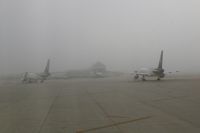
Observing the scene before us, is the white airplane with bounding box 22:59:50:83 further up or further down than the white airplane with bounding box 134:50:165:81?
further down

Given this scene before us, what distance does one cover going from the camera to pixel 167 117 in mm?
14359

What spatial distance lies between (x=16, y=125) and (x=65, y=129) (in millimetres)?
2803

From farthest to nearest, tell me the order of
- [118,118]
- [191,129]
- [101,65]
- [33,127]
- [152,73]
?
[101,65] → [152,73] → [118,118] → [33,127] → [191,129]

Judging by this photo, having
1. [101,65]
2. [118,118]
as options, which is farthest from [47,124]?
[101,65]

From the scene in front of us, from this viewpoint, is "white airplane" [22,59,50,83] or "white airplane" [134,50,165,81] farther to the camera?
"white airplane" [22,59,50,83]

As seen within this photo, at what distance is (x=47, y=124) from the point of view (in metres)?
13.2

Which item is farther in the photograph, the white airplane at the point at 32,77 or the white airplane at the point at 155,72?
the white airplane at the point at 32,77

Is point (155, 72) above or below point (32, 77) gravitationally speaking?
above

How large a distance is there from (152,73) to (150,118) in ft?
159

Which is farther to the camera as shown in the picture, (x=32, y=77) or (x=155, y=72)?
(x=32, y=77)

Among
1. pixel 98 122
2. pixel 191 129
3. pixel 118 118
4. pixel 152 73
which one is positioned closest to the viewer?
pixel 191 129

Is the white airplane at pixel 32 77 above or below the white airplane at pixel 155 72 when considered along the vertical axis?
below

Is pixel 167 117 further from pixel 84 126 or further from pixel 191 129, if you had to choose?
pixel 84 126

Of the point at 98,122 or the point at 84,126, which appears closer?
the point at 84,126
